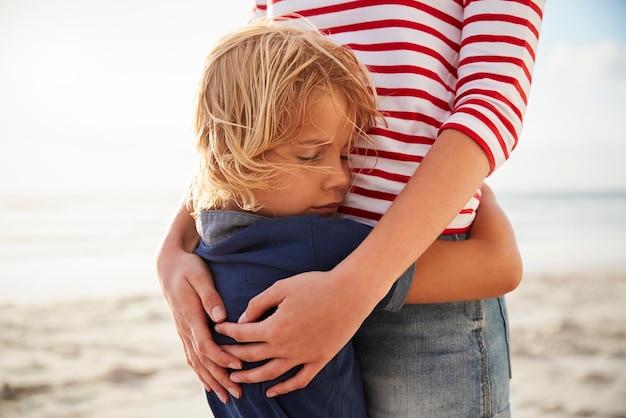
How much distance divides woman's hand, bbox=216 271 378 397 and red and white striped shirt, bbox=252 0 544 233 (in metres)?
0.28

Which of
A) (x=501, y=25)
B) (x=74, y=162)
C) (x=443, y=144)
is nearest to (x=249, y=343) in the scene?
(x=443, y=144)

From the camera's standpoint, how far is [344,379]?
0.96 meters

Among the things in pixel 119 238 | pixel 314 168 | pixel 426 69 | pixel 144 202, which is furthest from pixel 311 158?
pixel 144 202

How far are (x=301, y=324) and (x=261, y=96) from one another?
42 centimetres

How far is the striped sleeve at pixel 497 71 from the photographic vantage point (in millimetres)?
894

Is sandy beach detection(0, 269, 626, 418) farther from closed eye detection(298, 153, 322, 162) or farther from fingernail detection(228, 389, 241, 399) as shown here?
closed eye detection(298, 153, 322, 162)

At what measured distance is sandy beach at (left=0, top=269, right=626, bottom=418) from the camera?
296cm

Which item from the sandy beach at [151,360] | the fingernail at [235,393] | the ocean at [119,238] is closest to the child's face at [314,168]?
the fingernail at [235,393]

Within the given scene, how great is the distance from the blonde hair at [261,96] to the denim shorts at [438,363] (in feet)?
1.19

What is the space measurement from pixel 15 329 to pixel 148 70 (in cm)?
1414

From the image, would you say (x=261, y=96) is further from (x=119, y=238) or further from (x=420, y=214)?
(x=119, y=238)

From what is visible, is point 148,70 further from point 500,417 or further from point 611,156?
point 500,417

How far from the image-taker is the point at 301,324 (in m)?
0.80

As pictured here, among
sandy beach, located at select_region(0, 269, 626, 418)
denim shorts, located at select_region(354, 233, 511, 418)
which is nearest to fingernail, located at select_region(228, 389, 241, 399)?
denim shorts, located at select_region(354, 233, 511, 418)
